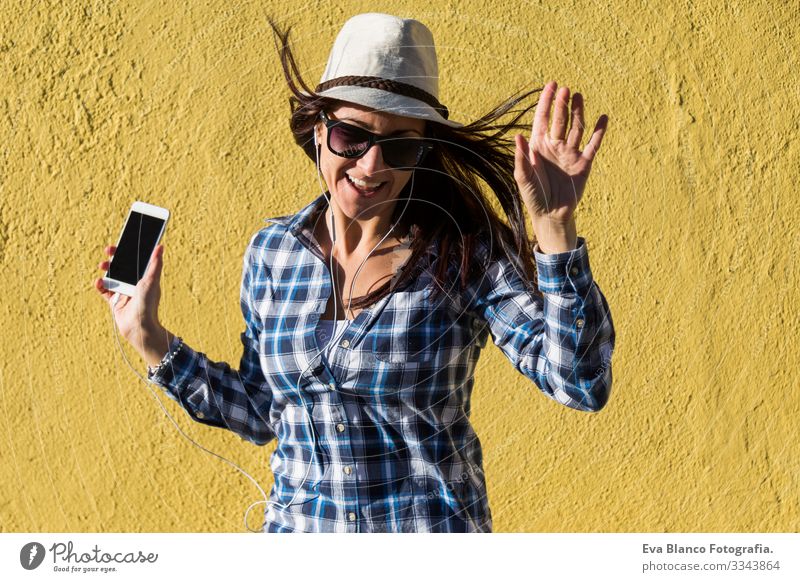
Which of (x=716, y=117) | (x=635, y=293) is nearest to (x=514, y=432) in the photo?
(x=635, y=293)

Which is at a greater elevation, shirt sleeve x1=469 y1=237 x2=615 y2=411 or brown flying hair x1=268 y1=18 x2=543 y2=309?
brown flying hair x1=268 y1=18 x2=543 y2=309

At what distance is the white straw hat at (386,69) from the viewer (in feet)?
2.74

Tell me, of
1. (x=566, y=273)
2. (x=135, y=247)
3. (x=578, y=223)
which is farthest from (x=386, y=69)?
(x=578, y=223)

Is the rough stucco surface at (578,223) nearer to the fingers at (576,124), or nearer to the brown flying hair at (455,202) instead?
the brown flying hair at (455,202)

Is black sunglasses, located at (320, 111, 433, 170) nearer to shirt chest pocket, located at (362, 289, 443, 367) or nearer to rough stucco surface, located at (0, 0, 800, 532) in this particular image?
shirt chest pocket, located at (362, 289, 443, 367)

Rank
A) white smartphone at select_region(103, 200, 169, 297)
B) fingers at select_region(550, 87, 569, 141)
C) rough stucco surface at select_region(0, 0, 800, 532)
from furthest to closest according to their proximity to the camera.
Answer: rough stucco surface at select_region(0, 0, 800, 532) < white smartphone at select_region(103, 200, 169, 297) < fingers at select_region(550, 87, 569, 141)

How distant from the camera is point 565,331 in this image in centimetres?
76

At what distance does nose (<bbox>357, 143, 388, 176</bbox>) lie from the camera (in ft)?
2.77

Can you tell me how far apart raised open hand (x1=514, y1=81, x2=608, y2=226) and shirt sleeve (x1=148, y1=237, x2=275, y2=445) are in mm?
318

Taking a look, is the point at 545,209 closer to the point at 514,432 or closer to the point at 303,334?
the point at 303,334

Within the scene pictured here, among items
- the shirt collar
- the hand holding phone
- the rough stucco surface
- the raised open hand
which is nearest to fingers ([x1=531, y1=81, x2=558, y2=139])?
the raised open hand

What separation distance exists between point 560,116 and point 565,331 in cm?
18

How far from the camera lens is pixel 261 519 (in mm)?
1547
